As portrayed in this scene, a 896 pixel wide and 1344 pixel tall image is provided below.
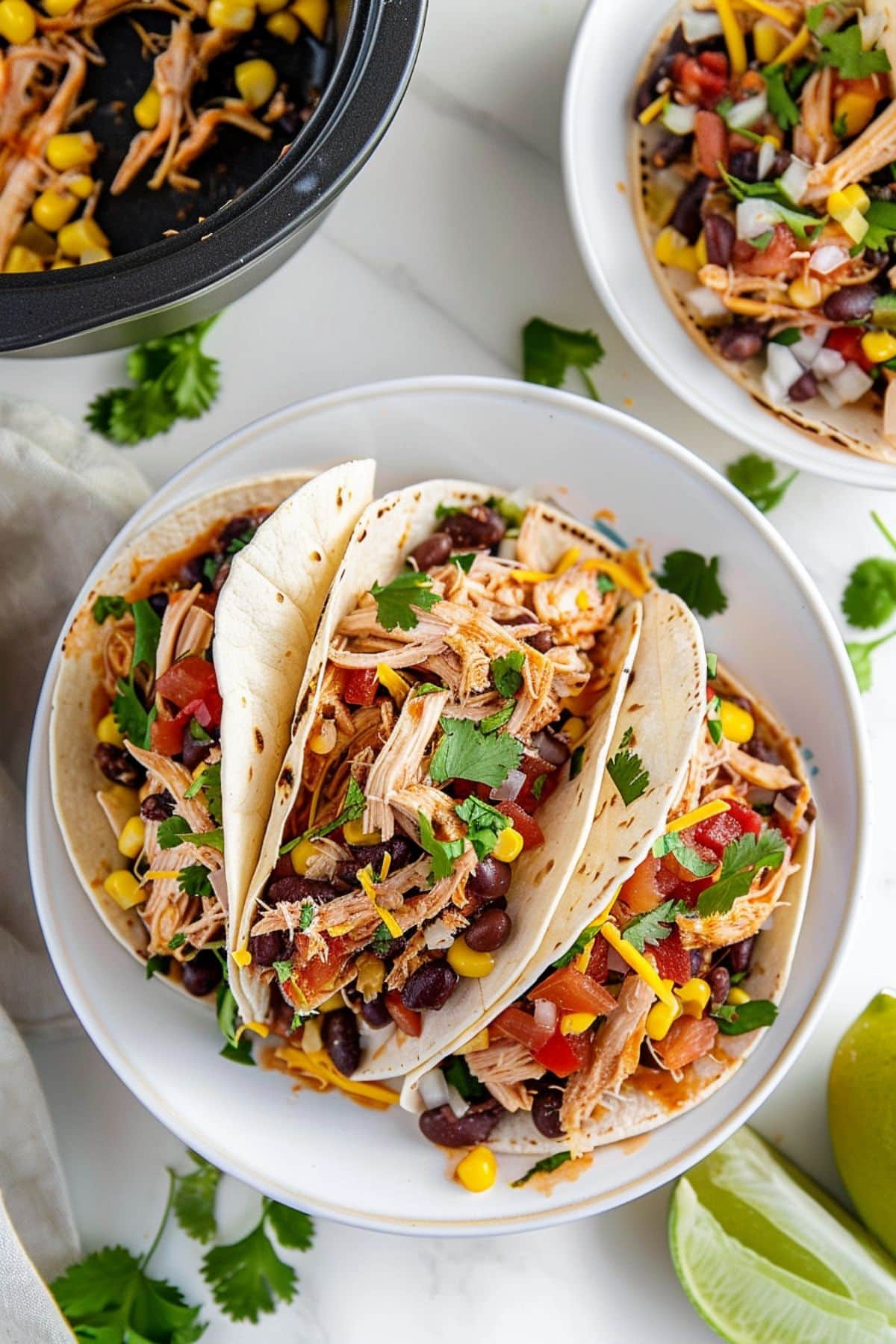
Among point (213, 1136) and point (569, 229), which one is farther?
point (569, 229)

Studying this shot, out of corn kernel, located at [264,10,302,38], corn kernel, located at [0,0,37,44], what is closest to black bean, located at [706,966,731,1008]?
corn kernel, located at [264,10,302,38]

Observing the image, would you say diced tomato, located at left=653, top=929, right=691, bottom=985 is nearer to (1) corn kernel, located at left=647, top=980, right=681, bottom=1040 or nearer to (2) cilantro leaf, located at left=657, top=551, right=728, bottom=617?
(1) corn kernel, located at left=647, top=980, right=681, bottom=1040

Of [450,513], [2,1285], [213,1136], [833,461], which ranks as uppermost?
[833,461]

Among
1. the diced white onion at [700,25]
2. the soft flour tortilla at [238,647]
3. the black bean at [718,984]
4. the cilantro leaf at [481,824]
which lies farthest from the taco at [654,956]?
the diced white onion at [700,25]

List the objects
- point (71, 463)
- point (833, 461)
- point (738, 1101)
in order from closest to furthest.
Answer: point (738, 1101), point (833, 461), point (71, 463)

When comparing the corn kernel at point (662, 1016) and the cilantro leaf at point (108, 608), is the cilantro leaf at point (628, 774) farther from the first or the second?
the cilantro leaf at point (108, 608)

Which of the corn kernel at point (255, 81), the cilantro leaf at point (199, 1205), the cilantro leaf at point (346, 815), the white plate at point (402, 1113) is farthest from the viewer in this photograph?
the cilantro leaf at point (199, 1205)

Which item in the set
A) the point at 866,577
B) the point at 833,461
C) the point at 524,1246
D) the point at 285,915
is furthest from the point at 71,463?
the point at 524,1246

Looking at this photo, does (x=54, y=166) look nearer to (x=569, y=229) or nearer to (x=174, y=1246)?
(x=569, y=229)
